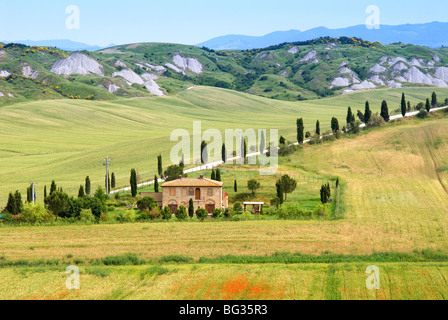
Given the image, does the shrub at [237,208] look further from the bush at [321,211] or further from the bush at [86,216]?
the bush at [86,216]

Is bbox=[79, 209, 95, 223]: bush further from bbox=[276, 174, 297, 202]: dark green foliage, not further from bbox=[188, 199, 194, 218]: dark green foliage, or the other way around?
bbox=[276, 174, 297, 202]: dark green foliage

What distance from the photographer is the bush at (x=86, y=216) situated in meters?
59.9

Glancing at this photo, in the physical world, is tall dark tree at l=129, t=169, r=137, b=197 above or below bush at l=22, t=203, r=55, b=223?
above

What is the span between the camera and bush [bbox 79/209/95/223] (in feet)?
197

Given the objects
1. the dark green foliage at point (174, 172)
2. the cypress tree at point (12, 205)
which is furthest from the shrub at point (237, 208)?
the cypress tree at point (12, 205)

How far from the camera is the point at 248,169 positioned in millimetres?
89312

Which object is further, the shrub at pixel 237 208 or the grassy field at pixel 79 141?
the grassy field at pixel 79 141

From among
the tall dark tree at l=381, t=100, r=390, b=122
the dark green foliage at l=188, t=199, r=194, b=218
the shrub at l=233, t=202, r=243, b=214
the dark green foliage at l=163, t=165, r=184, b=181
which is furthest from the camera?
the tall dark tree at l=381, t=100, r=390, b=122

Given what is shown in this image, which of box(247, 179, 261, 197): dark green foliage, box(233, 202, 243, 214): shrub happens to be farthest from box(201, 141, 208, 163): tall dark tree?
box(233, 202, 243, 214): shrub

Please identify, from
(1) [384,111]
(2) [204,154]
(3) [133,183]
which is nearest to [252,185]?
(3) [133,183]
